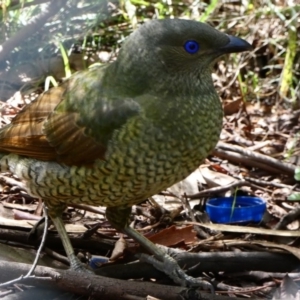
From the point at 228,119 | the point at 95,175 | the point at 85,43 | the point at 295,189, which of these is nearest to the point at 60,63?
the point at 85,43

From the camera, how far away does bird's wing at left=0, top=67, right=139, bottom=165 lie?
10.8 feet

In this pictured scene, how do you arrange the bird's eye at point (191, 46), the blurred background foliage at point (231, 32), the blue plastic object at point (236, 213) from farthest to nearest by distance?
the blurred background foliage at point (231, 32) < the blue plastic object at point (236, 213) < the bird's eye at point (191, 46)

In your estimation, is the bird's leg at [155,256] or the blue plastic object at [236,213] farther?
the blue plastic object at [236,213]

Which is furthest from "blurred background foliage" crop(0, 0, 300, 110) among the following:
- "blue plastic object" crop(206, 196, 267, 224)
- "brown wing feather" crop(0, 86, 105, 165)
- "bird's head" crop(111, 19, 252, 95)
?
"bird's head" crop(111, 19, 252, 95)

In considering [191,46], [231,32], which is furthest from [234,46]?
[231,32]

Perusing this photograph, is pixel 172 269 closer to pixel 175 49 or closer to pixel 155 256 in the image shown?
pixel 155 256

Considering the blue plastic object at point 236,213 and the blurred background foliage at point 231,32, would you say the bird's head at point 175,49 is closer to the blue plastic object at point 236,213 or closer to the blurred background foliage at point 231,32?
the blue plastic object at point 236,213

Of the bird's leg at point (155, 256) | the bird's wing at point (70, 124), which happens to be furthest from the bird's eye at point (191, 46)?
the bird's leg at point (155, 256)

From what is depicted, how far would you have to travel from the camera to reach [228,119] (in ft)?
18.1

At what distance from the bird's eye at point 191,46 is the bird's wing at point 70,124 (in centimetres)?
33

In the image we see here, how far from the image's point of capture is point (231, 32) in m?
5.99

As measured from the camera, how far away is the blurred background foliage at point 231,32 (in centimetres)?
533

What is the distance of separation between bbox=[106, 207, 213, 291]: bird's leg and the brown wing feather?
16.5 inches

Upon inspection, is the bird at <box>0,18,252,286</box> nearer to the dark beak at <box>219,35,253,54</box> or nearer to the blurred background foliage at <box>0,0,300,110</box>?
the dark beak at <box>219,35,253,54</box>
